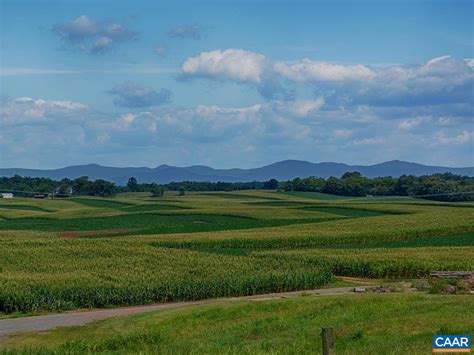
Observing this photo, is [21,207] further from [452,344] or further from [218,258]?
[452,344]

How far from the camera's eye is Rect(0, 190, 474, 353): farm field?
31828 millimetres

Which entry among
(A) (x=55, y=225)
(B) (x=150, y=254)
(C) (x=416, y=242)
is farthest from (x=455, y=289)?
(A) (x=55, y=225)

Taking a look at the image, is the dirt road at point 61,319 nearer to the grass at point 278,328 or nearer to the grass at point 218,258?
the grass at point 278,328

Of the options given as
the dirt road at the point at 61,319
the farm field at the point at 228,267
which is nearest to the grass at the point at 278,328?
the farm field at the point at 228,267

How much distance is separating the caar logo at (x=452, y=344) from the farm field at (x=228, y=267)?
0.68 meters

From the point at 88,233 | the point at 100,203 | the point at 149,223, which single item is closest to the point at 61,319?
the point at 88,233

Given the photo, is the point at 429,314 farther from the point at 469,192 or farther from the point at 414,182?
the point at 414,182

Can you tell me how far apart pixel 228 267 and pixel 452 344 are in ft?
104

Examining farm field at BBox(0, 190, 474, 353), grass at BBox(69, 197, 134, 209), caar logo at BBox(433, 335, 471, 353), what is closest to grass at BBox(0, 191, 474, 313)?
farm field at BBox(0, 190, 474, 353)

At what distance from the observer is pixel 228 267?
5306 centimetres

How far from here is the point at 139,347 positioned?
27125 millimetres

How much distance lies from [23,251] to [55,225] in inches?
1714

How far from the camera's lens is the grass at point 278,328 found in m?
25.0

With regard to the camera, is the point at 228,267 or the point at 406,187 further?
the point at 406,187
